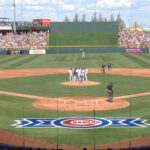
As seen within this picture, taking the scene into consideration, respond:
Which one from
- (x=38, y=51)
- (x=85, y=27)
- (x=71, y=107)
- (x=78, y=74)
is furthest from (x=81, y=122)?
(x=85, y=27)

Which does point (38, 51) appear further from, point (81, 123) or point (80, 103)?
point (81, 123)

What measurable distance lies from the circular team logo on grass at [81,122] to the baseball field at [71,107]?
0.57m

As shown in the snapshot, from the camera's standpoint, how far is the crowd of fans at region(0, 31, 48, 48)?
267 ft

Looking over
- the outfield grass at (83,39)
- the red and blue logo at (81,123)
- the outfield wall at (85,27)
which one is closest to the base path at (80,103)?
the red and blue logo at (81,123)

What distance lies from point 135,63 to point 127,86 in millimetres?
23084

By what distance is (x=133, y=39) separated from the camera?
85938 mm

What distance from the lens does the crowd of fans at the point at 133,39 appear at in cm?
8208

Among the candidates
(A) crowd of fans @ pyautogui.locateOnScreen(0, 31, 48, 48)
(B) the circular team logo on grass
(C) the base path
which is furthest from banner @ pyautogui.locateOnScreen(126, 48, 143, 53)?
(B) the circular team logo on grass

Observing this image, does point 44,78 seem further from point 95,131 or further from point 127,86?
point 95,131

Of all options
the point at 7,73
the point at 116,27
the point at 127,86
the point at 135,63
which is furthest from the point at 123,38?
the point at 127,86

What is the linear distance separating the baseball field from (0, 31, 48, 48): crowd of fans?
40.3 m

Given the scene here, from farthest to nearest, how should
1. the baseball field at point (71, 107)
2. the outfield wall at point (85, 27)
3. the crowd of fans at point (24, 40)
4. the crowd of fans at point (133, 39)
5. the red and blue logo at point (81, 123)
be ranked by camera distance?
1. the outfield wall at point (85, 27)
2. the crowd of fans at point (133, 39)
3. the crowd of fans at point (24, 40)
4. the red and blue logo at point (81, 123)
5. the baseball field at point (71, 107)

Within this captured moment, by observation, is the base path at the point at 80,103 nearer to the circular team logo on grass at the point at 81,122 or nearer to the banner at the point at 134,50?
the circular team logo on grass at the point at 81,122

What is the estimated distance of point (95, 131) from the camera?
57.7 feet
